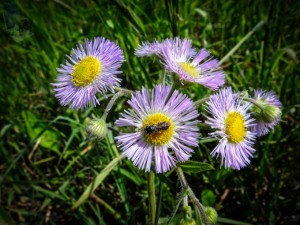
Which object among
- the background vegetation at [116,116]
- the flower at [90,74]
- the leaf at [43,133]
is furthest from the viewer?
the leaf at [43,133]

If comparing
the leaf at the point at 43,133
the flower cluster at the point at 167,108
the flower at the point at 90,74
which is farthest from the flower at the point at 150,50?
the leaf at the point at 43,133

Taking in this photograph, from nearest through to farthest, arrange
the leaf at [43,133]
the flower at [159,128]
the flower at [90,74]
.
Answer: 1. the flower at [159,128]
2. the flower at [90,74]
3. the leaf at [43,133]

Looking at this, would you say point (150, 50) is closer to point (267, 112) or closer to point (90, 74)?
point (90, 74)

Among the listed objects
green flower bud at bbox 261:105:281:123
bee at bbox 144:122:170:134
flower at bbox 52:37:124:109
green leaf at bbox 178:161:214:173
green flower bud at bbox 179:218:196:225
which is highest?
green flower bud at bbox 261:105:281:123

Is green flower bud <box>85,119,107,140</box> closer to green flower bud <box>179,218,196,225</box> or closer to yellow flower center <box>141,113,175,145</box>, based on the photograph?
yellow flower center <box>141,113,175,145</box>

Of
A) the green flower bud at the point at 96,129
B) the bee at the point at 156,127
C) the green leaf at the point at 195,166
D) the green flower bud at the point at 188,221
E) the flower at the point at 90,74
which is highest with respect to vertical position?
the flower at the point at 90,74

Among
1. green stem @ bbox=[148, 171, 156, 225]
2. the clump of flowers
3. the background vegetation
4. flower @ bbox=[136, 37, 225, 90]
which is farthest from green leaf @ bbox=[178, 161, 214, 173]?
the background vegetation

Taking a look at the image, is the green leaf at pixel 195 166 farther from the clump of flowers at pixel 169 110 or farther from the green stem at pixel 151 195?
the green stem at pixel 151 195
